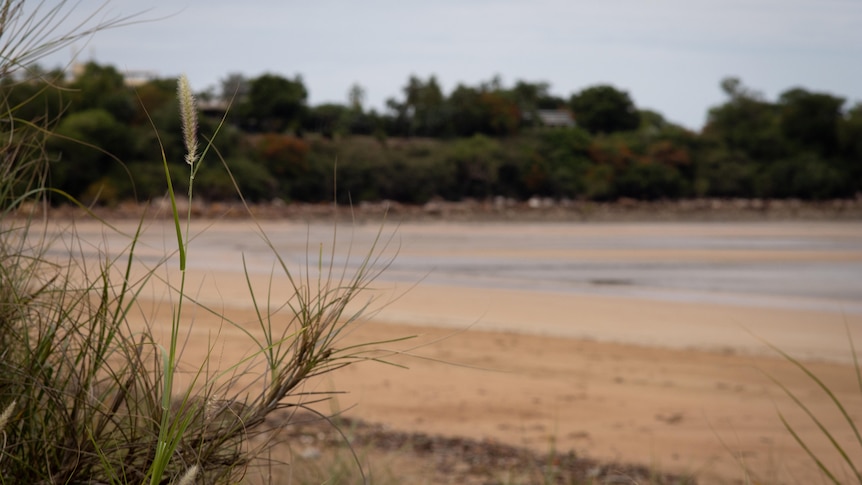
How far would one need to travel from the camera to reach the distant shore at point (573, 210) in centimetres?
4350

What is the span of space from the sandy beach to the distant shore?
18870mm

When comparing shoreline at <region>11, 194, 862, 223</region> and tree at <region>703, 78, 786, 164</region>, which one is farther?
tree at <region>703, 78, 786, 164</region>

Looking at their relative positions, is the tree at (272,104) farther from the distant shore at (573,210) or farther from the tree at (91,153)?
the tree at (91,153)

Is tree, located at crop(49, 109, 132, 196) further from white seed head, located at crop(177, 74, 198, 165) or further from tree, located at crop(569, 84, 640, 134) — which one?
tree, located at crop(569, 84, 640, 134)

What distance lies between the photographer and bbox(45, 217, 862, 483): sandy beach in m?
6.03

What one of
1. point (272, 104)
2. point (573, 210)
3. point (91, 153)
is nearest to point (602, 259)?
point (91, 153)

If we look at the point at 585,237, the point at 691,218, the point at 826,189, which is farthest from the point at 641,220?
the point at 826,189

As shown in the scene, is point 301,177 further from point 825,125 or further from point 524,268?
point 825,125

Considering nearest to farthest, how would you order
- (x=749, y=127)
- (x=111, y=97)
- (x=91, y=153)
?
(x=91, y=153) → (x=111, y=97) → (x=749, y=127)

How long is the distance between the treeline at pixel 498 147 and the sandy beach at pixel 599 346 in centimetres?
2539

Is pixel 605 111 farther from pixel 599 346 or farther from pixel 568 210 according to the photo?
pixel 599 346

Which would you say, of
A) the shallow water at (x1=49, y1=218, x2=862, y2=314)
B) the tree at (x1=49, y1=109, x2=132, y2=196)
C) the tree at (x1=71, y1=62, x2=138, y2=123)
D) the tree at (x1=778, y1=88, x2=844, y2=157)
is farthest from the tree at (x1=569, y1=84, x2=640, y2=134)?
the tree at (x1=49, y1=109, x2=132, y2=196)

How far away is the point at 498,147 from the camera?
192 feet

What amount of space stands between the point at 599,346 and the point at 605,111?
64522 mm
